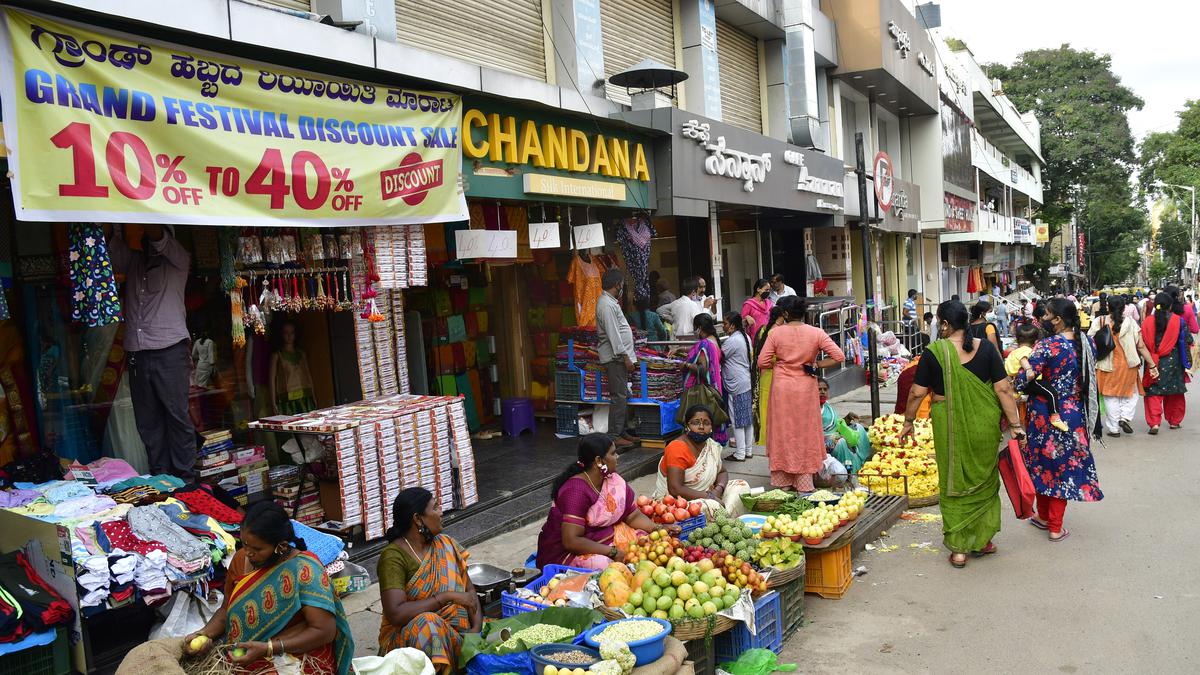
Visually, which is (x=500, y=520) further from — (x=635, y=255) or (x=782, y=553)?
(x=635, y=255)

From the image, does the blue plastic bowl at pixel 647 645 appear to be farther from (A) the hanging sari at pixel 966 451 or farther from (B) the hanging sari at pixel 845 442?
(B) the hanging sari at pixel 845 442

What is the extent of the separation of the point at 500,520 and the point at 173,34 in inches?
174

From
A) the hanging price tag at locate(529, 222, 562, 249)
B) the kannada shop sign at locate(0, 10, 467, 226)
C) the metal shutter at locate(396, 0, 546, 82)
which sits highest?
the metal shutter at locate(396, 0, 546, 82)

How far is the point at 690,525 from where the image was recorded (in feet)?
19.1

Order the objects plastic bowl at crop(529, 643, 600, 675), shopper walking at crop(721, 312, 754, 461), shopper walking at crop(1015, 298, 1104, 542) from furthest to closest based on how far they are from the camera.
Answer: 1. shopper walking at crop(721, 312, 754, 461)
2. shopper walking at crop(1015, 298, 1104, 542)
3. plastic bowl at crop(529, 643, 600, 675)

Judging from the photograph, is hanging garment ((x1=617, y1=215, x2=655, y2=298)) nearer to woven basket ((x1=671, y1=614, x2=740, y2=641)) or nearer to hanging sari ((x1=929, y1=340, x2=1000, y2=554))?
hanging sari ((x1=929, y1=340, x2=1000, y2=554))

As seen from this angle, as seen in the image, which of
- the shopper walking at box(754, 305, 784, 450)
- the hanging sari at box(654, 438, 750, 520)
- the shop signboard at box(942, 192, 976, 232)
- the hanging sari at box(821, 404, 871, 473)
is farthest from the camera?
the shop signboard at box(942, 192, 976, 232)

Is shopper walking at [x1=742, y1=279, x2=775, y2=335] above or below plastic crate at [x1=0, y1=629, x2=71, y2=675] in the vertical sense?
above

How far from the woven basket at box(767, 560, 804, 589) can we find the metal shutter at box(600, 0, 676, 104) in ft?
23.9

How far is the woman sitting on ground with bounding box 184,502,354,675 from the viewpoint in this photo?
3.71 m

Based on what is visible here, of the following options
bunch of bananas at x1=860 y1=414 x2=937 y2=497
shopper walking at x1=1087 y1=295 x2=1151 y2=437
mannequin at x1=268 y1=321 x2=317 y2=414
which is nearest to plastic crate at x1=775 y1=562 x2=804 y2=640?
bunch of bananas at x1=860 y1=414 x2=937 y2=497

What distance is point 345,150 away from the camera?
6613mm

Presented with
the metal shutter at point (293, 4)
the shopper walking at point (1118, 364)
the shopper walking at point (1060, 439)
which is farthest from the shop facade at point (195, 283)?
the shopper walking at point (1118, 364)

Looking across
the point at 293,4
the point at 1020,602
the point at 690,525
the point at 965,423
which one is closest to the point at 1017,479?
the point at 965,423
